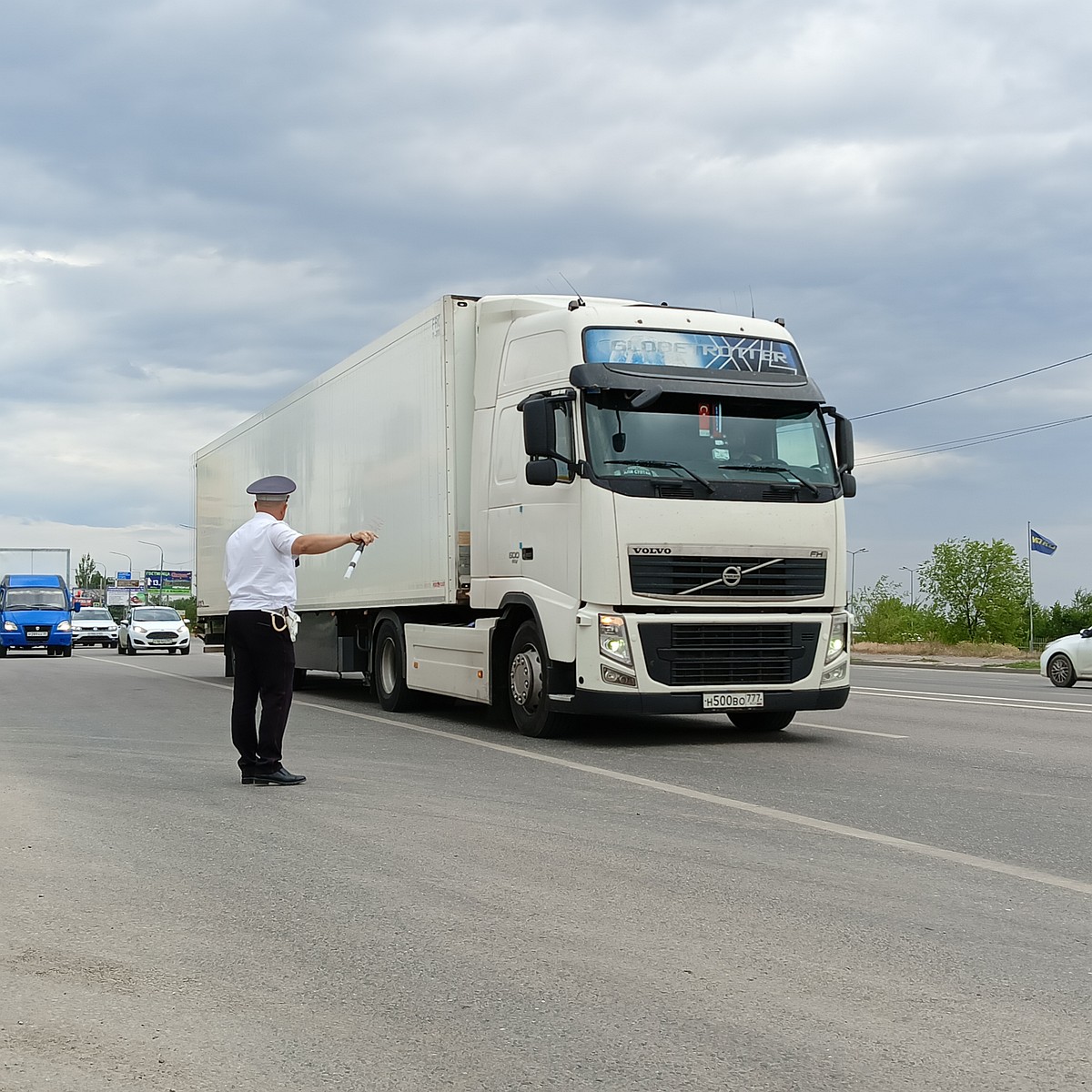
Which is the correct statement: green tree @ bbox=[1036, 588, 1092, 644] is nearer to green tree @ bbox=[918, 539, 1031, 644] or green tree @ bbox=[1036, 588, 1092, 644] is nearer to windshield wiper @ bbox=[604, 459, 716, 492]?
green tree @ bbox=[918, 539, 1031, 644]

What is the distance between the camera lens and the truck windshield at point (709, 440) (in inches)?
442

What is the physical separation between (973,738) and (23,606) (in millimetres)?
Result: 35252

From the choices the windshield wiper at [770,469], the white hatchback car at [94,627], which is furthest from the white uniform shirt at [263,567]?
the white hatchback car at [94,627]

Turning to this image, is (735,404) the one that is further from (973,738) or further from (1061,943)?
(1061,943)

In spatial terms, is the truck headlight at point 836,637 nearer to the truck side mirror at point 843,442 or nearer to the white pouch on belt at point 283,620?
the truck side mirror at point 843,442

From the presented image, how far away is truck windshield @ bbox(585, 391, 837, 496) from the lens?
11219 mm

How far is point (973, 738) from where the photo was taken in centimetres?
1218

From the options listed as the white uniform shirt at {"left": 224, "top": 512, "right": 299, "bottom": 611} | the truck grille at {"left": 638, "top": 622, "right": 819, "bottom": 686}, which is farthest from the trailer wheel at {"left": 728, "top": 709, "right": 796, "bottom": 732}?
the white uniform shirt at {"left": 224, "top": 512, "right": 299, "bottom": 611}

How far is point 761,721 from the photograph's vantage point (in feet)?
43.0

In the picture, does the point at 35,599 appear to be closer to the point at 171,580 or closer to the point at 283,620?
the point at 283,620

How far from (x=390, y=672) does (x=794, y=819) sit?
26.7ft

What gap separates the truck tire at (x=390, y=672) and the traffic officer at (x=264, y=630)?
5.57 m

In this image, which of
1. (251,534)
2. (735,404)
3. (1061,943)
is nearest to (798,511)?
(735,404)

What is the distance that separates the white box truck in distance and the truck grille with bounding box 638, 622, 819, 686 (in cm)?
1
